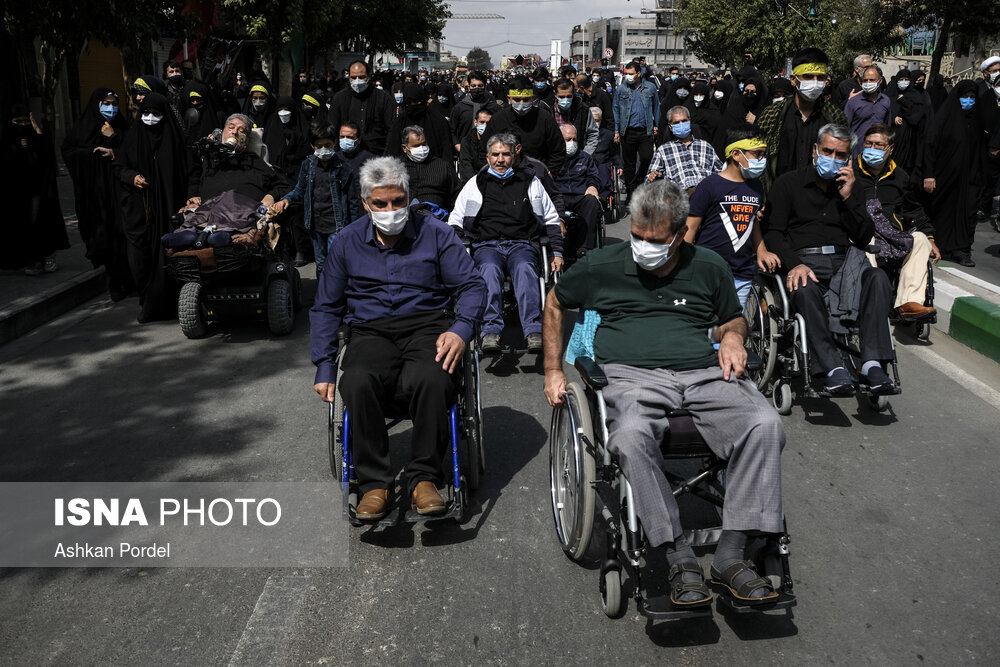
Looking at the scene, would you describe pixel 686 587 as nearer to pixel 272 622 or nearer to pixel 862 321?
pixel 272 622

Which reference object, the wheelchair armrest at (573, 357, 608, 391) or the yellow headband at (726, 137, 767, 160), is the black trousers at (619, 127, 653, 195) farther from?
the wheelchair armrest at (573, 357, 608, 391)

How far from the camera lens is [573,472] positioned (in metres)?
3.97

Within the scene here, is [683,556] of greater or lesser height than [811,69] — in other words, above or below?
below

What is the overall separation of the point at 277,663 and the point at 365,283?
6.67ft

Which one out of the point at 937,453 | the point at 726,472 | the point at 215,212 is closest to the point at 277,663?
the point at 726,472

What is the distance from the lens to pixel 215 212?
7789 millimetres

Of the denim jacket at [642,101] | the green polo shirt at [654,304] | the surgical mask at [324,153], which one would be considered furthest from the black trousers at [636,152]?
the green polo shirt at [654,304]

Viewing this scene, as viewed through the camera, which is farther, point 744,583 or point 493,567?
point 493,567

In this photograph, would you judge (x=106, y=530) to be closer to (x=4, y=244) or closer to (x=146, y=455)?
(x=146, y=455)

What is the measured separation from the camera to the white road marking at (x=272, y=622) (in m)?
3.35

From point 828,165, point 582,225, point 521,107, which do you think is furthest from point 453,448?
point 521,107

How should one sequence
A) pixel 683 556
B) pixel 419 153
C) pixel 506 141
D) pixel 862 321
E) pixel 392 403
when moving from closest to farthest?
pixel 683 556
pixel 392 403
pixel 862 321
pixel 506 141
pixel 419 153

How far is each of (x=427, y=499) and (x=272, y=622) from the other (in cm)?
85

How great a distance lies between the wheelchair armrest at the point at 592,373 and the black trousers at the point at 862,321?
2.30 meters
